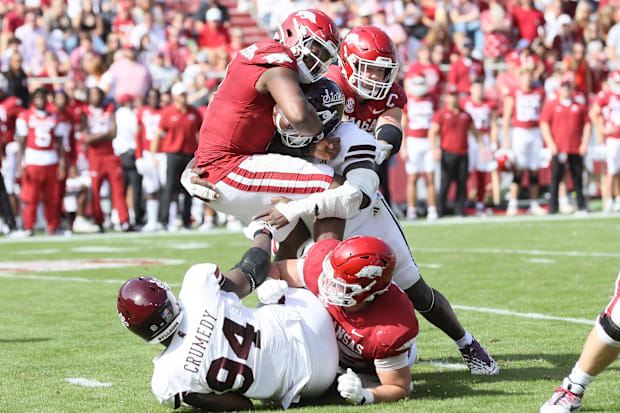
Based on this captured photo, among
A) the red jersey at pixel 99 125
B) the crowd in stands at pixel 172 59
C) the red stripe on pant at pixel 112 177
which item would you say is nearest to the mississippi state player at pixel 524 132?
the crowd in stands at pixel 172 59

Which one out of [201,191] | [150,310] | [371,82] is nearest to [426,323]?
[371,82]

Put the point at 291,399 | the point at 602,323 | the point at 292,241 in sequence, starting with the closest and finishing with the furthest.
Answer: the point at 602,323, the point at 291,399, the point at 292,241

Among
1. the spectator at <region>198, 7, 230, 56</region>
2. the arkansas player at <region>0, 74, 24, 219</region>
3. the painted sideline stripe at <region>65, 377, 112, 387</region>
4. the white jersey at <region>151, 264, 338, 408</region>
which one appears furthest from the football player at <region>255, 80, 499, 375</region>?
the spectator at <region>198, 7, 230, 56</region>

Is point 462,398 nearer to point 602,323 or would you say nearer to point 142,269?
point 602,323

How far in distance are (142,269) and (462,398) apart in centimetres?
545

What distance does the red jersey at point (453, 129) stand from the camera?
579 inches

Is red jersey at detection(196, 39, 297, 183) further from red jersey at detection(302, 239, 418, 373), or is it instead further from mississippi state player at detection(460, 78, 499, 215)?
mississippi state player at detection(460, 78, 499, 215)

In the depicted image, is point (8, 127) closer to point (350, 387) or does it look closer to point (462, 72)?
point (462, 72)

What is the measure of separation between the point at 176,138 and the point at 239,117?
31.8 feet

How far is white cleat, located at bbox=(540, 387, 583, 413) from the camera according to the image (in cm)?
358

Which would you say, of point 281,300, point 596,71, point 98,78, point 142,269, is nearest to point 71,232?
point 98,78

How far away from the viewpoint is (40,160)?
13.7 metres

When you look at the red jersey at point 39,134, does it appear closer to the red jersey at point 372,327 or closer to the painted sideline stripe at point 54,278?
the painted sideline stripe at point 54,278

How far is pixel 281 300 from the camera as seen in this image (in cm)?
396
